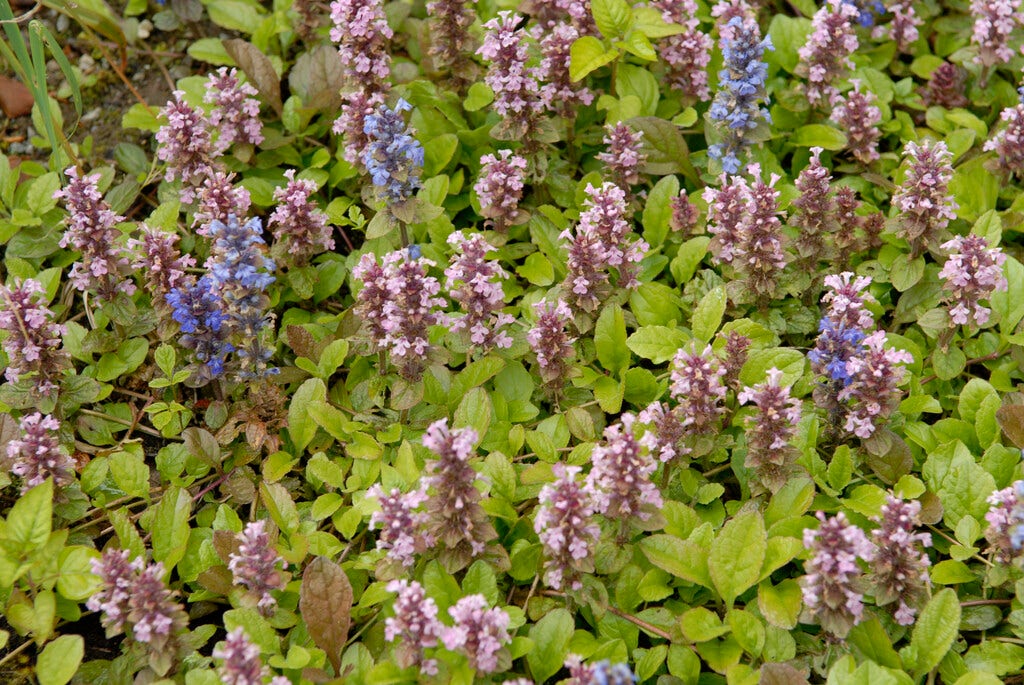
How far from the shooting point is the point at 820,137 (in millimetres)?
6488

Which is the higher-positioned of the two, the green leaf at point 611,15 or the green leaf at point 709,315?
the green leaf at point 611,15

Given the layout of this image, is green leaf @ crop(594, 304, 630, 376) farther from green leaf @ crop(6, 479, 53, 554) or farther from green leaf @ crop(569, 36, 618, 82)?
green leaf @ crop(6, 479, 53, 554)

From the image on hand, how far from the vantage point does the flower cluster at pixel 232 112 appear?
6.35 m

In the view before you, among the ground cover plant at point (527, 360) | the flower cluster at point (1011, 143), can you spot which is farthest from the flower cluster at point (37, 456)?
the flower cluster at point (1011, 143)

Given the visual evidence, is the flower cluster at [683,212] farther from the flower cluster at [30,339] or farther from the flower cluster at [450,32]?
the flower cluster at [30,339]

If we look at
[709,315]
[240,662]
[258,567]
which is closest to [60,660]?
[258,567]

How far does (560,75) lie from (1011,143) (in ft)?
8.67

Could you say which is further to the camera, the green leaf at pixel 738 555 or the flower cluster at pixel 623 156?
the flower cluster at pixel 623 156

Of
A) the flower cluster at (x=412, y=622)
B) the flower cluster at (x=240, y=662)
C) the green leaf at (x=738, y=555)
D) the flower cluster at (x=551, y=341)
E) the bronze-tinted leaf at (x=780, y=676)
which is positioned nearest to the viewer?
the flower cluster at (x=240, y=662)

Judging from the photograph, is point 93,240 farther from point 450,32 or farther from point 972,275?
point 972,275

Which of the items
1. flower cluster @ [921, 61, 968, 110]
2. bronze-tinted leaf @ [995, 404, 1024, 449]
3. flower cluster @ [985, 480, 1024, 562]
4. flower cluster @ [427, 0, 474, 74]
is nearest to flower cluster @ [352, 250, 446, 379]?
flower cluster @ [427, 0, 474, 74]

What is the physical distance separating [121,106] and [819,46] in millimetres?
4676

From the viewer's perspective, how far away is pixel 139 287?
6.20 meters

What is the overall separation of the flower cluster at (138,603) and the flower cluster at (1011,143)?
509 cm
